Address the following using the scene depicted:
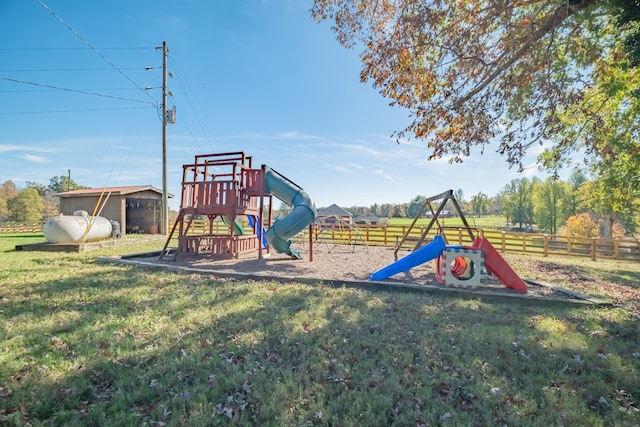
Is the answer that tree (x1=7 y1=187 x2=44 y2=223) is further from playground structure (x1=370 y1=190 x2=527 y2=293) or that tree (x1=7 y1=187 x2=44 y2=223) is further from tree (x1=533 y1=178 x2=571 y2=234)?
tree (x1=533 y1=178 x2=571 y2=234)

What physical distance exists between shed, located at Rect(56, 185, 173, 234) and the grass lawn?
17.5 m

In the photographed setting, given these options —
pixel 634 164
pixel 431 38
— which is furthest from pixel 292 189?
pixel 634 164

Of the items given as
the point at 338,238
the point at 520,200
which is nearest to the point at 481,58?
the point at 338,238

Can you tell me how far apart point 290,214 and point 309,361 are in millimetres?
6685

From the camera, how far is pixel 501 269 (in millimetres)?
6324

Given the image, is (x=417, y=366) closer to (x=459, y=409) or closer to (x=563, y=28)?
(x=459, y=409)

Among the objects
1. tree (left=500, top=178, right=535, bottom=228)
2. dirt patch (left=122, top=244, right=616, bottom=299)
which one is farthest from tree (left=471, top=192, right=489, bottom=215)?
dirt patch (left=122, top=244, right=616, bottom=299)

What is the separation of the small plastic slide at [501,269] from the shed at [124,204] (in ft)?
65.8

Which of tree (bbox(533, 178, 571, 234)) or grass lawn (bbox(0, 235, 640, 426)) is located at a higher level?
tree (bbox(533, 178, 571, 234))

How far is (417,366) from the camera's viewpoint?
3125 mm

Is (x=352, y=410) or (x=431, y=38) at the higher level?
(x=431, y=38)

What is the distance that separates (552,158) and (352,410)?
9.91 m

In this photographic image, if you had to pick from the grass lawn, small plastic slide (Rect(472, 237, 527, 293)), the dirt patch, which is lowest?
the grass lawn

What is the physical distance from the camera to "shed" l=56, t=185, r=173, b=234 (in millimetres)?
21234
